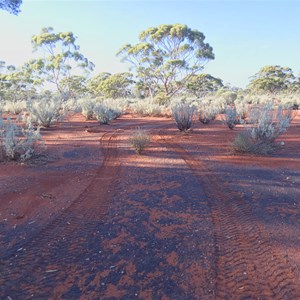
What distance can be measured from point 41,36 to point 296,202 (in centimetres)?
3425

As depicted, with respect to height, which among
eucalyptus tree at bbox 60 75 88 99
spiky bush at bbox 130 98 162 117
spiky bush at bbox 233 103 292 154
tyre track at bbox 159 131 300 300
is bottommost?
tyre track at bbox 159 131 300 300

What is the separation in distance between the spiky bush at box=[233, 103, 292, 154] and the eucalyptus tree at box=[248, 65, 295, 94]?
3361cm

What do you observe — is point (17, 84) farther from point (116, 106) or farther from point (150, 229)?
point (150, 229)

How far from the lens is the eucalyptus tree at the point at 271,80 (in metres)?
39.9

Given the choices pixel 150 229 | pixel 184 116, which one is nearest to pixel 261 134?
pixel 184 116

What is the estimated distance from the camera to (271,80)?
131ft

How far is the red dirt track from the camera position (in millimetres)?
2787

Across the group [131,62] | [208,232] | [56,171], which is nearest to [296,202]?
[208,232]

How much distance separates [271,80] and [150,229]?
41.3m

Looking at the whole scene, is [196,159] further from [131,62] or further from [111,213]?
[131,62]

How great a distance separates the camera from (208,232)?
3750 millimetres

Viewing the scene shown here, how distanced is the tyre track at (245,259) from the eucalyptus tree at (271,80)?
1544 inches

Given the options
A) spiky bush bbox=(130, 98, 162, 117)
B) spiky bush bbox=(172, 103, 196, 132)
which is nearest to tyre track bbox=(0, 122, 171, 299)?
spiky bush bbox=(172, 103, 196, 132)

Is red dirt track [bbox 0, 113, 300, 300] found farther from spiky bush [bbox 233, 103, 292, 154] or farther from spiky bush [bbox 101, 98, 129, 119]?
spiky bush [bbox 101, 98, 129, 119]
